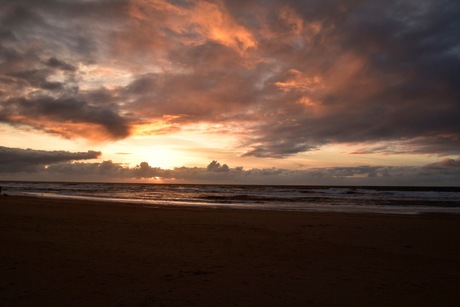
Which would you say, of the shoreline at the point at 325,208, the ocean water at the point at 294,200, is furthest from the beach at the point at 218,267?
the ocean water at the point at 294,200

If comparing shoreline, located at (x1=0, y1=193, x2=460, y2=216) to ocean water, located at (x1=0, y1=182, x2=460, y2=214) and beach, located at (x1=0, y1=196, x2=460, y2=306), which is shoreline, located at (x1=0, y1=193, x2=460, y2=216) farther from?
beach, located at (x1=0, y1=196, x2=460, y2=306)

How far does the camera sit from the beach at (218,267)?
568 cm

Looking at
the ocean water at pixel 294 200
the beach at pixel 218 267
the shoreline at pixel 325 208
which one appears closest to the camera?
the beach at pixel 218 267

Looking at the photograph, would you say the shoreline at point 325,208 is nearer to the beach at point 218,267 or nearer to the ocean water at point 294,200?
the ocean water at point 294,200

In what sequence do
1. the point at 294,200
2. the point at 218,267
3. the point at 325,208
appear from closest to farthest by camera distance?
the point at 218,267 < the point at 325,208 < the point at 294,200

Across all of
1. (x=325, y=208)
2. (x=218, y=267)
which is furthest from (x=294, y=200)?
(x=218, y=267)

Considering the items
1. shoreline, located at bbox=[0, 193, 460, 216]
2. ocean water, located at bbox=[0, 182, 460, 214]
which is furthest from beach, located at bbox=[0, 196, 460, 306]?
ocean water, located at bbox=[0, 182, 460, 214]

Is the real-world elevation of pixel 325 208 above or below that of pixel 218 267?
above

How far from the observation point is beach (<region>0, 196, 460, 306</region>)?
5676mm

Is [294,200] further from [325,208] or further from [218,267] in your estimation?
[218,267]

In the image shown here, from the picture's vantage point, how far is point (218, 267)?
24.7 feet

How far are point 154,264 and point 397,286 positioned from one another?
5.24 metres

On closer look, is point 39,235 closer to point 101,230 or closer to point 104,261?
point 101,230

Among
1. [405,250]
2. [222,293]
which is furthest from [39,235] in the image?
[405,250]
